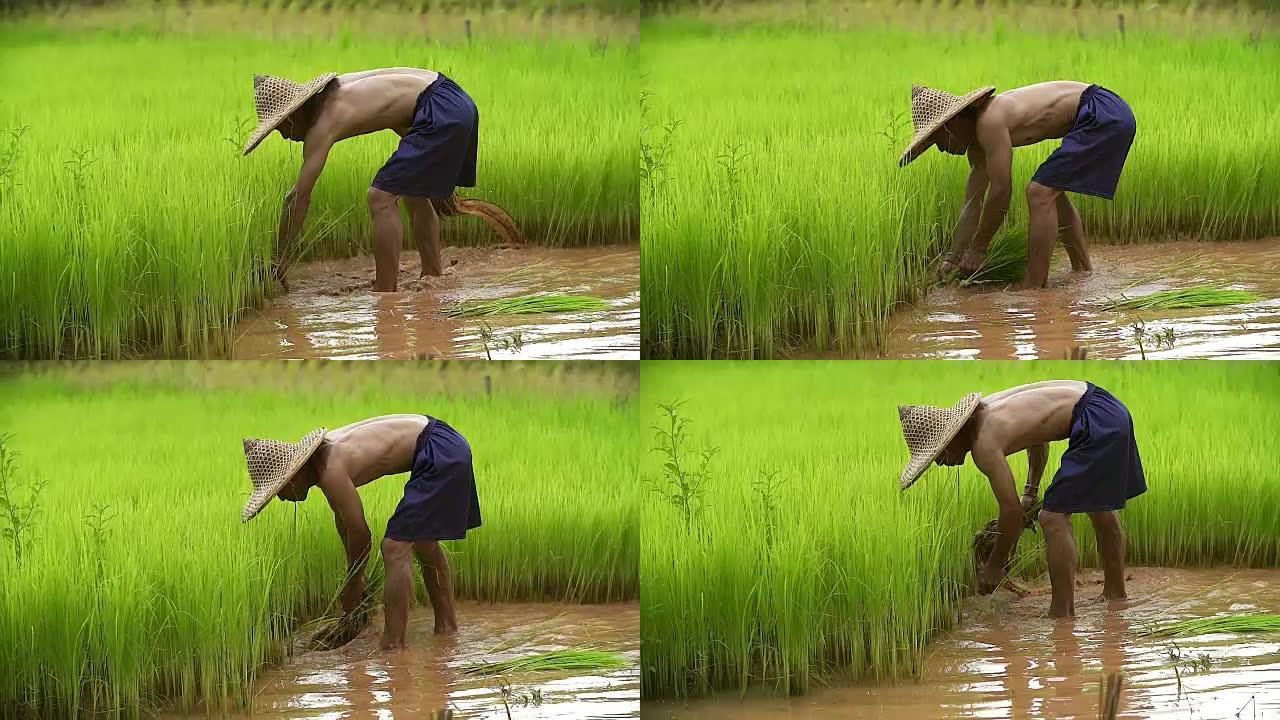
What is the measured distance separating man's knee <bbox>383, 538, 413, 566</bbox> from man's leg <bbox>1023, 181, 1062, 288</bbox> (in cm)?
236

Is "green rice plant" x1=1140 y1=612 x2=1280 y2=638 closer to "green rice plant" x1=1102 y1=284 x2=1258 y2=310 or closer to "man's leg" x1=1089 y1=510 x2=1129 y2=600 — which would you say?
"man's leg" x1=1089 y1=510 x2=1129 y2=600

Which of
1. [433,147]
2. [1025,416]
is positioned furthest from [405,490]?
[1025,416]

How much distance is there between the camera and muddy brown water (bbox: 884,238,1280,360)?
14.9 ft

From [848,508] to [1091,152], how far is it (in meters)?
1.58

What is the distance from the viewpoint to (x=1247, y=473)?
208 inches

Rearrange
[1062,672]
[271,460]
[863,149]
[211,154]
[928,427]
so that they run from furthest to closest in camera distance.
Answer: [211,154], [863,149], [928,427], [271,460], [1062,672]

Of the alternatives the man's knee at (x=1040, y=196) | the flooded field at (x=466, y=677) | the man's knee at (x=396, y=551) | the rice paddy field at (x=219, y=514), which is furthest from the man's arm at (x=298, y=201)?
the man's knee at (x=1040, y=196)

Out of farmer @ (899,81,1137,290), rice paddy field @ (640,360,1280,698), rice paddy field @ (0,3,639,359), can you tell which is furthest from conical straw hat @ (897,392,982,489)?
rice paddy field @ (0,3,639,359)

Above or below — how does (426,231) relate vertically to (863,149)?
below

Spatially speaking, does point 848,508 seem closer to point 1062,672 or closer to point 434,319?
point 1062,672

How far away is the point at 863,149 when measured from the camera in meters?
4.93

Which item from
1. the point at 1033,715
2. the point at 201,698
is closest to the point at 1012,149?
Answer: the point at 1033,715

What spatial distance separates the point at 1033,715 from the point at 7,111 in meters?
4.47

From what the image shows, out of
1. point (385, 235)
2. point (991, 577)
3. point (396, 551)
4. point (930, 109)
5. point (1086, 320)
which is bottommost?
point (991, 577)
